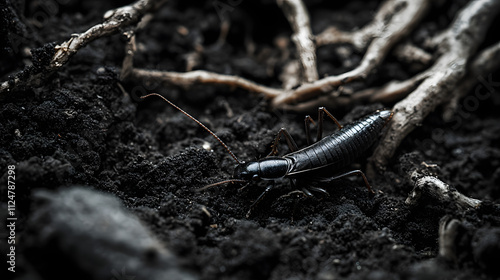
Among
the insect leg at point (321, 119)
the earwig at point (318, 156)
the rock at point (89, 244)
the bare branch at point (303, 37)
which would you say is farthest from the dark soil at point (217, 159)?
the bare branch at point (303, 37)

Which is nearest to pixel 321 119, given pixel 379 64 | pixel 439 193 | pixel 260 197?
pixel 260 197

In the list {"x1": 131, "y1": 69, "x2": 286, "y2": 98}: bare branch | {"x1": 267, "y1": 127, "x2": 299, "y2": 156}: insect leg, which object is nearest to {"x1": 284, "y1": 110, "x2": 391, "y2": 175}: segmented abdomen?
{"x1": 267, "y1": 127, "x2": 299, "y2": 156}: insect leg

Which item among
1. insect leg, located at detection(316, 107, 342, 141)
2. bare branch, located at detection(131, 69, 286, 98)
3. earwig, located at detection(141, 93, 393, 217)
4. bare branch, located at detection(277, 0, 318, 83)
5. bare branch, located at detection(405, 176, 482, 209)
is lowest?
bare branch, located at detection(405, 176, 482, 209)

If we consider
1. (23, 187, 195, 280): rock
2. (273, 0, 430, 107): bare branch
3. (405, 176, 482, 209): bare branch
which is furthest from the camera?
(273, 0, 430, 107): bare branch

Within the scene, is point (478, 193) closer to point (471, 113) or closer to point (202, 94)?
point (471, 113)

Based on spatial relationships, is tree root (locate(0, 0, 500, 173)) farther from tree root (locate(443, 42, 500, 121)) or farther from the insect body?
the insect body

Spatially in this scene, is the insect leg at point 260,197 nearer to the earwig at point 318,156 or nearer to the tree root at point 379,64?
the earwig at point 318,156
